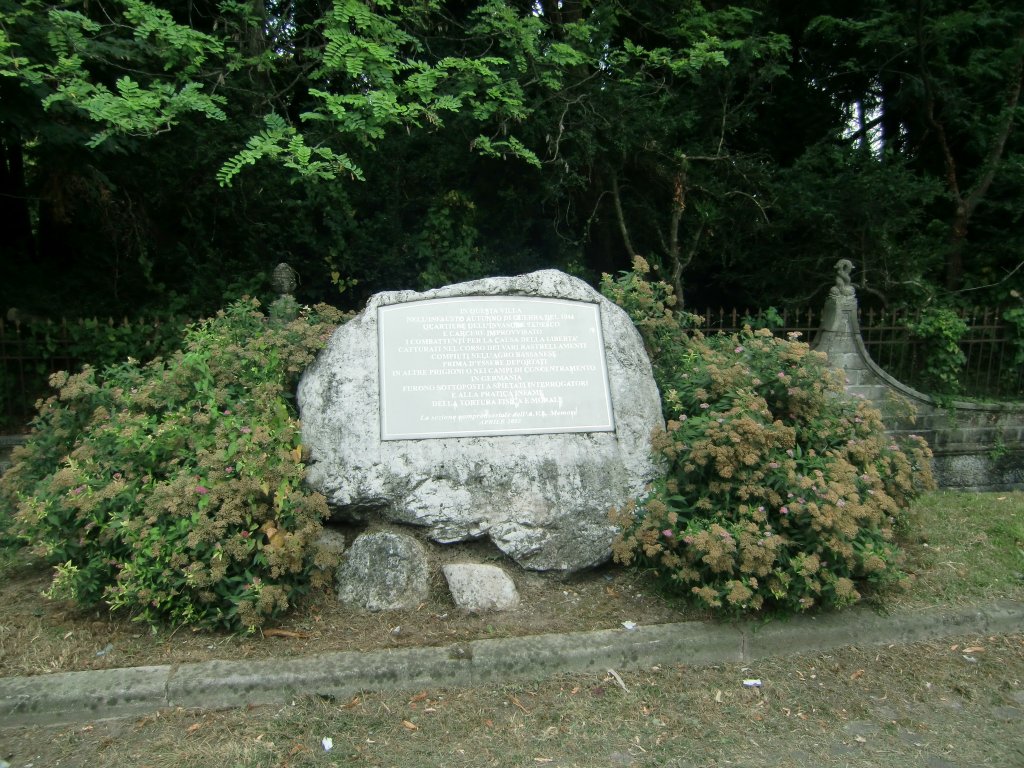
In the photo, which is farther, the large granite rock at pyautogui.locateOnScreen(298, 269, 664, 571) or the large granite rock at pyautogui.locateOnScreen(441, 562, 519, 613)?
the large granite rock at pyautogui.locateOnScreen(298, 269, 664, 571)

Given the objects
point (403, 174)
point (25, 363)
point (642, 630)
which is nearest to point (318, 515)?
point (642, 630)

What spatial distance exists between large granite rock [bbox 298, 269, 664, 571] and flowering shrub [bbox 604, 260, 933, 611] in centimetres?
21

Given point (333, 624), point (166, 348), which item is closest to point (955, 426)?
point (333, 624)

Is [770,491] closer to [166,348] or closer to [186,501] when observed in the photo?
[186,501]

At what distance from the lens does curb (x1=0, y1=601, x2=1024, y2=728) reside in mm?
2916

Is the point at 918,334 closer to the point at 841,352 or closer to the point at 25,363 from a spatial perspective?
the point at 841,352

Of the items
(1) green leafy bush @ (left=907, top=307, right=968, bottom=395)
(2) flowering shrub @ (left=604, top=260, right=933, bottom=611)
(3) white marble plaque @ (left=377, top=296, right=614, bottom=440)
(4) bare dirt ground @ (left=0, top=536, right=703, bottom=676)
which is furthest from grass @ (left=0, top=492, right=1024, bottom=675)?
(1) green leafy bush @ (left=907, top=307, right=968, bottom=395)

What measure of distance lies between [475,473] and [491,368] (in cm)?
68

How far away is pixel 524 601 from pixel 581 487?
26.8 inches

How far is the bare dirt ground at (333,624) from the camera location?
10.5 ft

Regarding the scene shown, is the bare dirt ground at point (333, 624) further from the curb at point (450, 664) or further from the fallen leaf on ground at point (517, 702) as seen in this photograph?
the fallen leaf on ground at point (517, 702)

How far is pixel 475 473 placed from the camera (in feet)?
12.7

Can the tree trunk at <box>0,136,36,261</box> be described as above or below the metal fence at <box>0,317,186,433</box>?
above

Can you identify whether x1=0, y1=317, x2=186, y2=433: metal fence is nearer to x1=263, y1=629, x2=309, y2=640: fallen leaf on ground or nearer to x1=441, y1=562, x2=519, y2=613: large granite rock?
x1=263, y1=629, x2=309, y2=640: fallen leaf on ground
